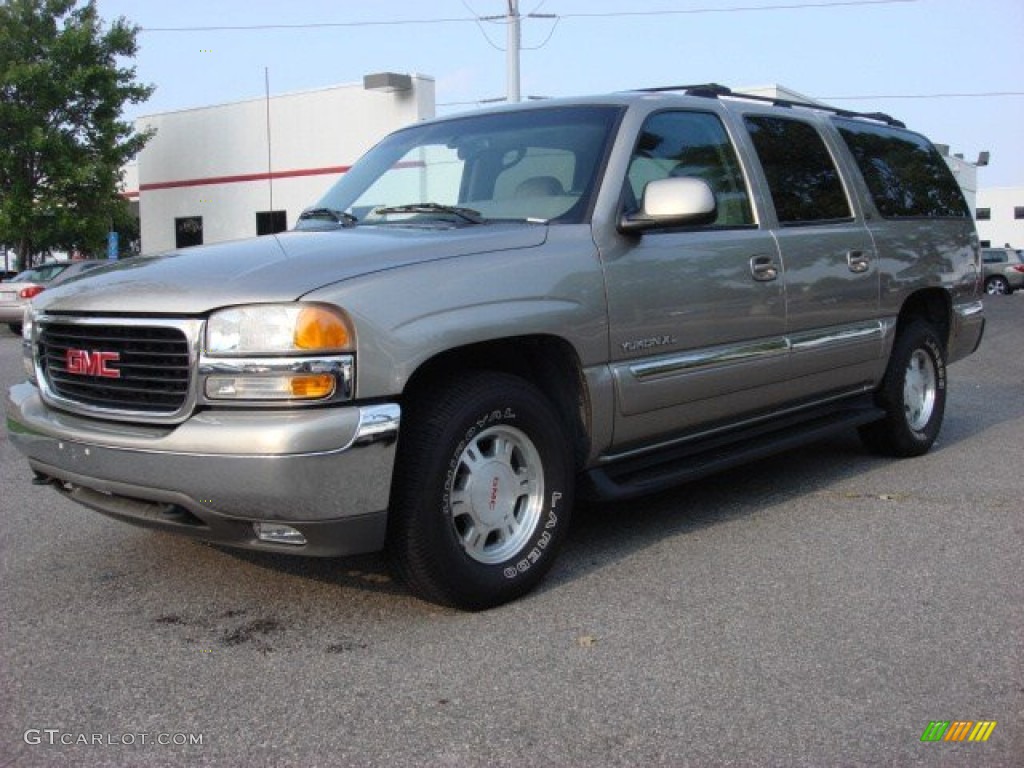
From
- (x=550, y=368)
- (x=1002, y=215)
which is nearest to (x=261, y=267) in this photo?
(x=550, y=368)

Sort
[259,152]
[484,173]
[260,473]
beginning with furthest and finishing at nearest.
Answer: [259,152]
[484,173]
[260,473]

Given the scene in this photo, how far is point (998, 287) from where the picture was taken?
3900cm

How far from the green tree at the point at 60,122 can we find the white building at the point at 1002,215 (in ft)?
231

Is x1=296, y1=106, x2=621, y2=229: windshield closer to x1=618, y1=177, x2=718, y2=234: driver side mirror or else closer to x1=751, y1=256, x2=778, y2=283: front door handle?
x1=618, y1=177, x2=718, y2=234: driver side mirror

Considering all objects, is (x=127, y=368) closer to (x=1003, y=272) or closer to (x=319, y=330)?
(x=319, y=330)

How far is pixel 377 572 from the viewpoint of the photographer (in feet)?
13.8

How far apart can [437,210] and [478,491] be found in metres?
1.29

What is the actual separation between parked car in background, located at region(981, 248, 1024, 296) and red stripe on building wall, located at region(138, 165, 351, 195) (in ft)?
80.4

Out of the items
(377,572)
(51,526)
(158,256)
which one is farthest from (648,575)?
(51,526)

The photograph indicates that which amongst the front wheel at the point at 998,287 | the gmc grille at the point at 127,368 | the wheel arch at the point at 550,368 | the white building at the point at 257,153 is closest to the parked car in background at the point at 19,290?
the white building at the point at 257,153

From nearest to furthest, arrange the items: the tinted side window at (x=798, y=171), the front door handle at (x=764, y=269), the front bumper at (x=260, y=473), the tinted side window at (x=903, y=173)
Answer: the front bumper at (x=260, y=473)
the front door handle at (x=764, y=269)
the tinted side window at (x=798, y=171)
the tinted side window at (x=903, y=173)

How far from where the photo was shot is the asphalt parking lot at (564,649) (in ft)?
9.13

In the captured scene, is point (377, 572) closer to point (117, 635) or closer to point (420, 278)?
point (117, 635)

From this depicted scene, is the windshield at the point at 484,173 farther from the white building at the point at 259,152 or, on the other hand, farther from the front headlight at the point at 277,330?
the white building at the point at 259,152
